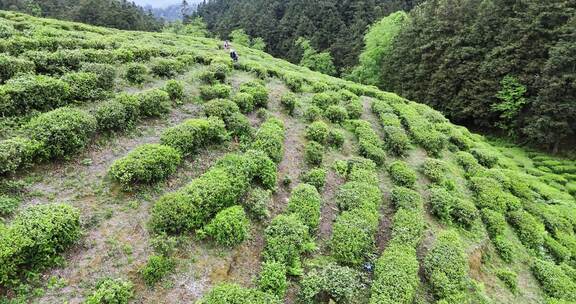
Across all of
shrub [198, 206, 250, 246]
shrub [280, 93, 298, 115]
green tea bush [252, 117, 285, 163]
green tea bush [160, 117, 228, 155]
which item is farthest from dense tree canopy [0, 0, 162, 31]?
shrub [198, 206, 250, 246]

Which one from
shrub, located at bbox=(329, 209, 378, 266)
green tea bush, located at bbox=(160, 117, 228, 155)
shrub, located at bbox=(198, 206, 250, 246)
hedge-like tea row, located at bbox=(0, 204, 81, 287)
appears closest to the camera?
hedge-like tea row, located at bbox=(0, 204, 81, 287)

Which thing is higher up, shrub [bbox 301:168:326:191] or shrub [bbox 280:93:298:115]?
shrub [bbox 280:93:298:115]

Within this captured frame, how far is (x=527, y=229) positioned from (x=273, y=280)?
12.0 m

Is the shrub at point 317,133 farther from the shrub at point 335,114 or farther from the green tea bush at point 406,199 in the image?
the green tea bush at point 406,199

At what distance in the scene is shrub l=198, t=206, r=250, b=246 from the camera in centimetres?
888

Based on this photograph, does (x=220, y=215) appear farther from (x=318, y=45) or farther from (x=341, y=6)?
(x=341, y=6)

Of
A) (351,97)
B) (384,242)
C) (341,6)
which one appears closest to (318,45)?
(341,6)

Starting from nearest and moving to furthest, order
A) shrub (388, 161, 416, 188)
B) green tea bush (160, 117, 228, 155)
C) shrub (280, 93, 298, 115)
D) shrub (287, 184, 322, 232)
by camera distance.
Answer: shrub (287, 184, 322, 232), green tea bush (160, 117, 228, 155), shrub (388, 161, 416, 188), shrub (280, 93, 298, 115)

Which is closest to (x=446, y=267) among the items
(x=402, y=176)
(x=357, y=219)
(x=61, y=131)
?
(x=357, y=219)

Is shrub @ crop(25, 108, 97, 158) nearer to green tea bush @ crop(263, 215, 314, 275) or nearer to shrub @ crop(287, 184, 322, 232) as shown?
green tea bush @ crop(263, 215, 314, 275)

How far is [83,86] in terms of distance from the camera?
41.1 feet

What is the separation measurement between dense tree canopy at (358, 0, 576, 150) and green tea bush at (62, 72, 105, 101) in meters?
33.2

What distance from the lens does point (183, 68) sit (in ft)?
63.5

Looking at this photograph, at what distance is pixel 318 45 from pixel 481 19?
Answer: 3285 centimetres
